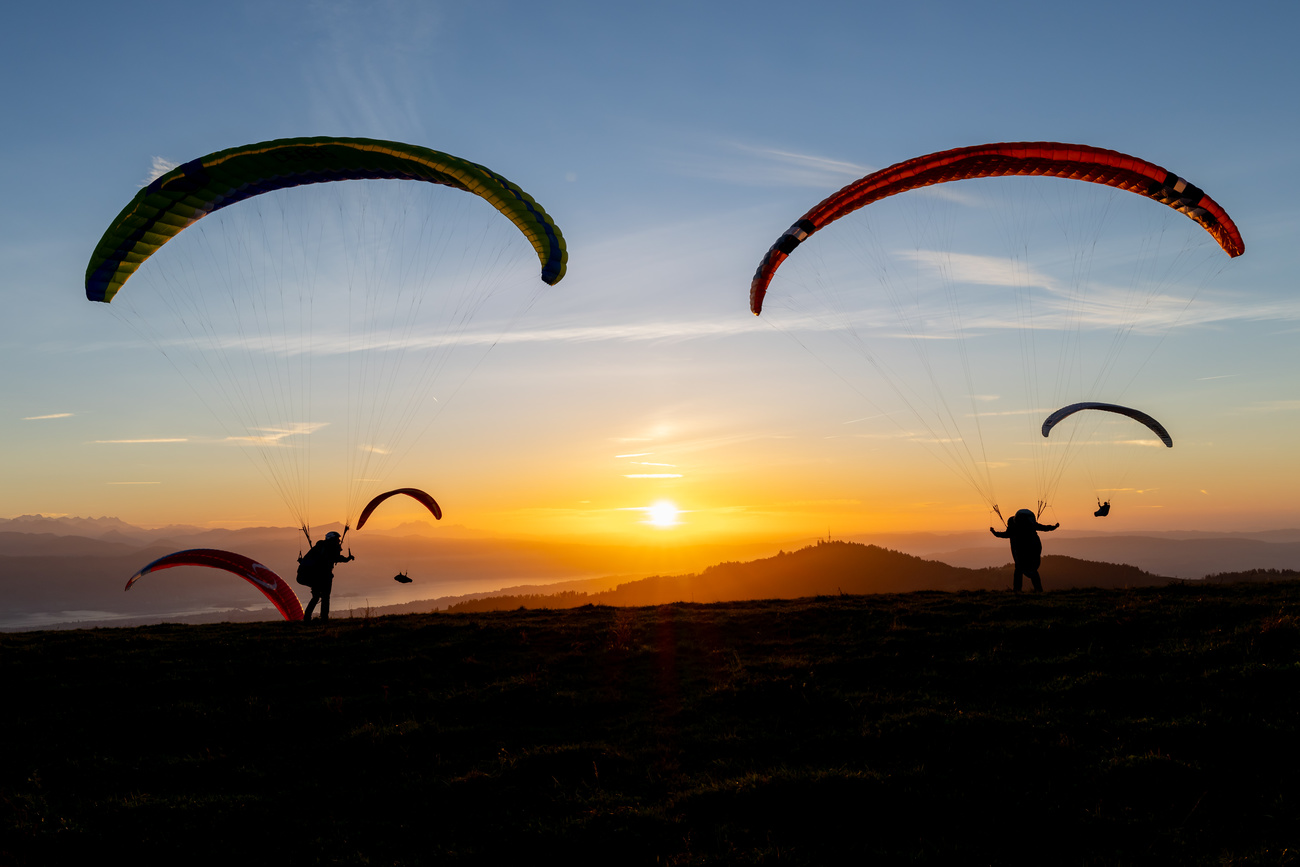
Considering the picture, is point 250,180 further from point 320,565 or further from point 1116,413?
point 1116,413

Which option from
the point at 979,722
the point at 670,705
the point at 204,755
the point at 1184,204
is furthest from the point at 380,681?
the point at 1184,204

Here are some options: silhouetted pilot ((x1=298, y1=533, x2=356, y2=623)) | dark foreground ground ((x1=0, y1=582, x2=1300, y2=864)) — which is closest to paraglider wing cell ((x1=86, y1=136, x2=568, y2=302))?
silhouetted pilot ((x1=298, y1=533, x2=356, y2=623))

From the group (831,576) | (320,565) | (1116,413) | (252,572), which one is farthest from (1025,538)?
(831,576)

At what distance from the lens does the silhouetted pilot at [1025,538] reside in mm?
20516

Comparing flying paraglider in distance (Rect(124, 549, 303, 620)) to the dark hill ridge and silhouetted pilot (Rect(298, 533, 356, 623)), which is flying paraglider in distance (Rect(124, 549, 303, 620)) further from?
the dark hill ridge

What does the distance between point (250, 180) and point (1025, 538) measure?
22.6m

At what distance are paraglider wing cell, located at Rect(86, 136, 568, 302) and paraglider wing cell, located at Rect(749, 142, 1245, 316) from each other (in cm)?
848

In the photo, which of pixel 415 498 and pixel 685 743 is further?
pixel 415 498

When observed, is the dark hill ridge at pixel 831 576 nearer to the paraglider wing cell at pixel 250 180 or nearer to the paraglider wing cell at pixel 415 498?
the paraglider wing cell at pixel 415 498

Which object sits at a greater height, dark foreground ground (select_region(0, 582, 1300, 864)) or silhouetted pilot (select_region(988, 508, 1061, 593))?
silhouetted pilot (select_region(988, 508, 1061, 593))

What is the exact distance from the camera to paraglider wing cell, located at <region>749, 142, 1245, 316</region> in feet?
54.2

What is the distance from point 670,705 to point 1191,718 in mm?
7664

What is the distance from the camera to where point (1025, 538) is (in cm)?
2052

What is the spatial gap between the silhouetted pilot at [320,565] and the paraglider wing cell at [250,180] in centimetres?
793
